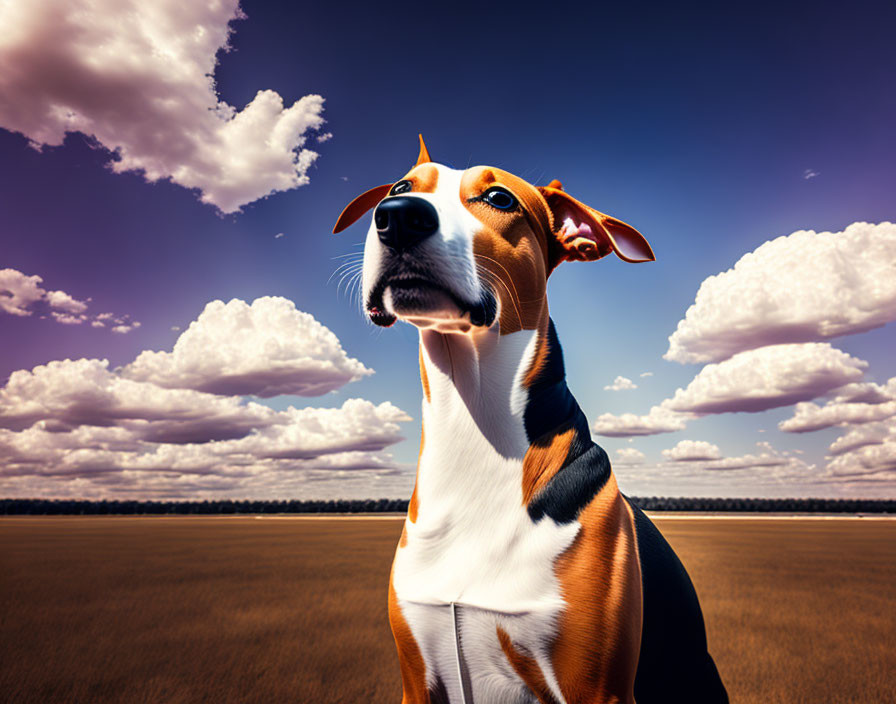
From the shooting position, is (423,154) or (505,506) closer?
(505,506)

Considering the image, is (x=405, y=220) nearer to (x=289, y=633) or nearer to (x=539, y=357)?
(x=539, y=357)

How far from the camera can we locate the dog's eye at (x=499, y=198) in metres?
3.67

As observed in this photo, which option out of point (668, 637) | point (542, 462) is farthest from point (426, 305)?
point (668, 637)

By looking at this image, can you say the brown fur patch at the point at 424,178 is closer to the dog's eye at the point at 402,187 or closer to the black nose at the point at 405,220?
the dog's eye at the point at 402,187

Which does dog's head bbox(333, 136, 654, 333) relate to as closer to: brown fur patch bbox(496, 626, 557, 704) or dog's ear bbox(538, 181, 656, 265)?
dog's ear bbox(538, 181, 656, 265)

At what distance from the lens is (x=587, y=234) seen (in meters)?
3.94

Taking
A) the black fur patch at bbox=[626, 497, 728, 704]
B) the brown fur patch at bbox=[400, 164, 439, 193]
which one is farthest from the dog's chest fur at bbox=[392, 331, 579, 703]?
the brown fur patch at bbox=[400, 164, 439, 193]

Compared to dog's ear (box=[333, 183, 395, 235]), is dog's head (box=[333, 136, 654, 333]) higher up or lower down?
lower down

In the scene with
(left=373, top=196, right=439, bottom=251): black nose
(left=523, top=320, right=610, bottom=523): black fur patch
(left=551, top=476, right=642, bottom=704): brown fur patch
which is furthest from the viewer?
(left=523, top=320, right=610, bottom=523): black fur patch

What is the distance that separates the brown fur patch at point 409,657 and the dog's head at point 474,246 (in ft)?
5.74

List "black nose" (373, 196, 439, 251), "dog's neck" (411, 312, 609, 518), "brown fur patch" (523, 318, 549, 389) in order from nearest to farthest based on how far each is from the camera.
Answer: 1. "black nose" (373, 196, 439, 251)
2. "dog's neck" (411, 312, 609, 518)
3. "brown fur patch" (523, 318, 549, 389)

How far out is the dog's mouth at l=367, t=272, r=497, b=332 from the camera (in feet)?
10.3

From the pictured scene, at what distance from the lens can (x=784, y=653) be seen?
6.88 metres

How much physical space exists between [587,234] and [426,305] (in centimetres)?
149
